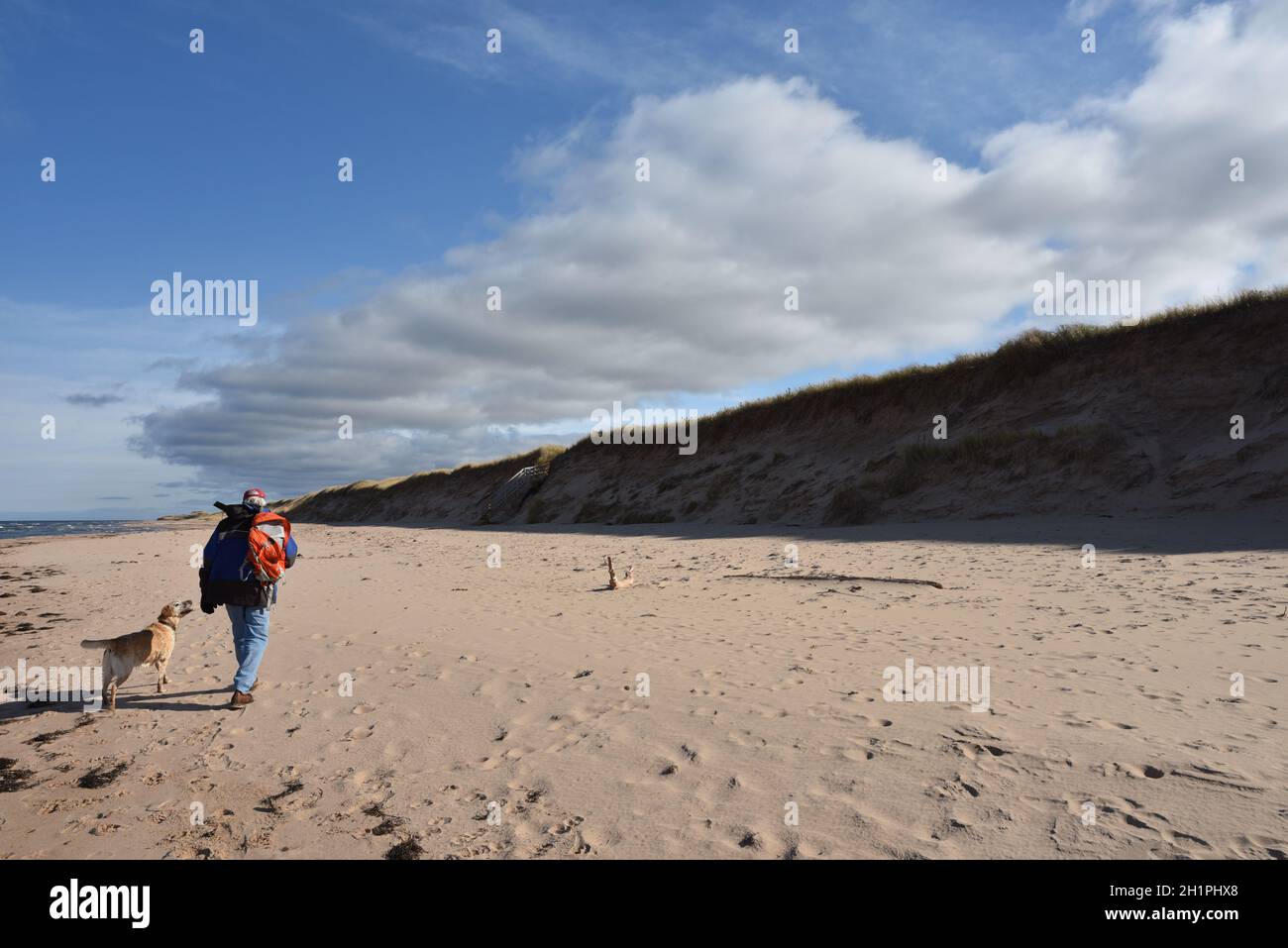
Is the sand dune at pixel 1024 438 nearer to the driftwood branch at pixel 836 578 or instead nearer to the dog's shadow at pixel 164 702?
the driftwood branch at pixel 836 578

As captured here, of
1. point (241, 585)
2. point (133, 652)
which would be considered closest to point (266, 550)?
point (241, 585)

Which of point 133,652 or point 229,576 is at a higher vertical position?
point 229,576

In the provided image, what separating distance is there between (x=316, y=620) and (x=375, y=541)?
16.9m

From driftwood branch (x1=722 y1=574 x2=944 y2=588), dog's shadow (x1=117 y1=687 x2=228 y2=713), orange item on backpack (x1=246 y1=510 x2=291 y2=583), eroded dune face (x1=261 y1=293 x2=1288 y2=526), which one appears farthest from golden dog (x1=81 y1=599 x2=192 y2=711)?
eroded dune face (x1=261 y1=293 x2=1288 y2=526)

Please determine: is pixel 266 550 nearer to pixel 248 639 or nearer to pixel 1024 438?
pixel 248 639

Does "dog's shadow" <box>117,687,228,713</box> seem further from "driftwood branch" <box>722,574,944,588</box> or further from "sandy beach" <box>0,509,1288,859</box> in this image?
"driftwood branch" <box>722,574,944,588</box>

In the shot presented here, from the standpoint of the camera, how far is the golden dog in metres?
6.18

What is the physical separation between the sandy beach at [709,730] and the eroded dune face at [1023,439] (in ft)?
20.7

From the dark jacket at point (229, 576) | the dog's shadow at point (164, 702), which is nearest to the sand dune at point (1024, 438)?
the dark jacket at point (229, 576)

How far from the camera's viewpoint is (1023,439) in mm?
18781

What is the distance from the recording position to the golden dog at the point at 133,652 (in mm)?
6180

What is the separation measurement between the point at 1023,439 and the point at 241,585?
19239 mm
